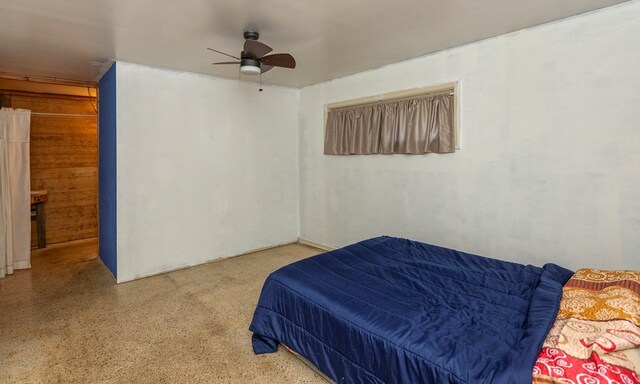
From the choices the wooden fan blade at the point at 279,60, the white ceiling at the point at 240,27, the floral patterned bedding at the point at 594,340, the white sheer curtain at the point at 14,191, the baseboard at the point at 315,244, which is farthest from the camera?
the baseboard at the point at 315,244

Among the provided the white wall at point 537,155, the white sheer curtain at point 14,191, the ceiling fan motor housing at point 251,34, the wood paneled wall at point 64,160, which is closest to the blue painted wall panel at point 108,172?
the white sheer curtain at point 14,191

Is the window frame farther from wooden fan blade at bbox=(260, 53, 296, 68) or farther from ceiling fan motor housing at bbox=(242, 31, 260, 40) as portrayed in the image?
ceiling fan motor housing at bbox=(242, 31, 260, 40)

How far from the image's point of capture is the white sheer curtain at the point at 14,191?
3.94 m

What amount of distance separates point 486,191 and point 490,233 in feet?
1.36

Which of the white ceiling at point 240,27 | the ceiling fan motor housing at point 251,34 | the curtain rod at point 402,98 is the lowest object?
the curtain rod at point 402,98

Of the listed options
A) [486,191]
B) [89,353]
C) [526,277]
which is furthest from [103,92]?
[526,277]

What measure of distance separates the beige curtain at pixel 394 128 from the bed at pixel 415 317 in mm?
1384

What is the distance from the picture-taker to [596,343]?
1.30 meters

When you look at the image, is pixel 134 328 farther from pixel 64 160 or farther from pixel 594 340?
pixel 64 160

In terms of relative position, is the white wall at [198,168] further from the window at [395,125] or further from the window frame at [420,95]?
the window frame at [420,95]

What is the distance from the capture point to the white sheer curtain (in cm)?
394

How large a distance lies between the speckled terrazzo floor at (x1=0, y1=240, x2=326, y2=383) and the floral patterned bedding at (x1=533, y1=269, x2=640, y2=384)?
4.32 ft

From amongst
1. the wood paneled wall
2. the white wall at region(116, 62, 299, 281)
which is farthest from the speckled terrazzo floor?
the wood paneled wall

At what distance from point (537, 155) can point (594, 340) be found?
1964mm
